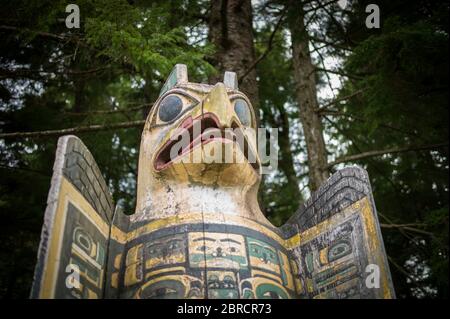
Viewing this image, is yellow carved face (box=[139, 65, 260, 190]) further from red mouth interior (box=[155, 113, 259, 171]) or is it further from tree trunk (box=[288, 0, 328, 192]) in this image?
tree trunk (box=[288, 0, 328, 192])

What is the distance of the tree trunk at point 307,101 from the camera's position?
595cm

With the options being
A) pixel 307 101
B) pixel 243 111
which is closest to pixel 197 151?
pixel 243 111

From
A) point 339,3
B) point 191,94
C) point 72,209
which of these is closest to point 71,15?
point 191,94

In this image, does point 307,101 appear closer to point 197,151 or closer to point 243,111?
point 243,111

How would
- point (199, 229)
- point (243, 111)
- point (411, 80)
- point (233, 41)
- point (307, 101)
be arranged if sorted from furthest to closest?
point (307, 101) < point (233, 41) < point (411, 80) < point (243, 111) < point (199, 229)

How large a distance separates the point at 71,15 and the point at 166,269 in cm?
283

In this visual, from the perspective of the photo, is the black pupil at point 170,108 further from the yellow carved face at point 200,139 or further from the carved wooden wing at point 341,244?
the carved wooden wing at point 341,244

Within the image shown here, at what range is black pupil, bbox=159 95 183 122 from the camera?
12.3ft

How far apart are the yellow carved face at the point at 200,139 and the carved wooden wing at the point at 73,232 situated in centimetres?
59

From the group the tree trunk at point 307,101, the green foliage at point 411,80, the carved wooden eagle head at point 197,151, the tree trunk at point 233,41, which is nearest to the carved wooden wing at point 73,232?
the carved wooden eagle head at point 197,151

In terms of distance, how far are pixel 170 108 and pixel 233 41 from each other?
229 cm

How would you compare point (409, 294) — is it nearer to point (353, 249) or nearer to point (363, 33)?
point (363, 33)

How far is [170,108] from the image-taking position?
381cm
